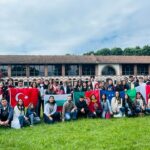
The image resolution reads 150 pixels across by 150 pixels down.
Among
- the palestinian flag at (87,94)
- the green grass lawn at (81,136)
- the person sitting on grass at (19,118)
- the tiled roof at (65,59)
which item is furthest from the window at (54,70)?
the green grass lawn at (81,136)

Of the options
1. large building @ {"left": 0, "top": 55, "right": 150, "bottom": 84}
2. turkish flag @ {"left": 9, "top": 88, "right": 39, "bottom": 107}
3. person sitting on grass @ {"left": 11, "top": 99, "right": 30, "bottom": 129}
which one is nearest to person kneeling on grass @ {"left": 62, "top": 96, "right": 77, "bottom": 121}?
turkish flag @ {"left": 9, "top": 88, "right": 39, "bottom": 107}

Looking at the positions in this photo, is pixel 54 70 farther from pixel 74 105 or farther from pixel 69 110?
pixel 69 110

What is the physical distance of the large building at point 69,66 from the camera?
62.1 metres

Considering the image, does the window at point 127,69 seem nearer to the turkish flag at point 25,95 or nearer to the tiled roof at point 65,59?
the tiled roof at point 65,59

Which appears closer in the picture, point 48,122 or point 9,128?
point 9,128

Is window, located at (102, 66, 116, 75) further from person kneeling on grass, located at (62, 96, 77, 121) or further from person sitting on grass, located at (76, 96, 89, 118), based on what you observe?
person kneeling on grass, located at (62, 96, 77, 121)

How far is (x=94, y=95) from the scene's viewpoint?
16.7 meters

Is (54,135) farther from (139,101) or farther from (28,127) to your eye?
(139,101)

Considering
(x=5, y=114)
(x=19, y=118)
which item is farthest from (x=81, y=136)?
(x=5, y=114)

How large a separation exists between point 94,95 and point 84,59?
159 feet

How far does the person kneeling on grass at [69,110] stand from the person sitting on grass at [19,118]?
191 centimetres

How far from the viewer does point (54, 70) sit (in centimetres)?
6375

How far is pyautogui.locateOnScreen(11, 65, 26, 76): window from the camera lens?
62.0 m

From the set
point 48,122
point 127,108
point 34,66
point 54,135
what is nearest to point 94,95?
point 127,108
